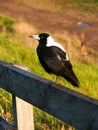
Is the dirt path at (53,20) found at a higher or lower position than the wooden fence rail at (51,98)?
lower

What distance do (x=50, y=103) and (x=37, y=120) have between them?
8.71 ft

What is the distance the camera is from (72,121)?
114 inches

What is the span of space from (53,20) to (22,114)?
2413cm

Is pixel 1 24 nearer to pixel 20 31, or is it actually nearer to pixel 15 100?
pixel 20 31

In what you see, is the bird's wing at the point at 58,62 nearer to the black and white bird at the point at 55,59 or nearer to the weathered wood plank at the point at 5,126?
the black and white bird at the point at 55,59

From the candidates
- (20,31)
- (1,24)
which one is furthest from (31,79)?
(1,24)

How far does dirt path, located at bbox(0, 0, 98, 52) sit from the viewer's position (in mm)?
22348

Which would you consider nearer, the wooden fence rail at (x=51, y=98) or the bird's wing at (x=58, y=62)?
the wooden fence rail at (x=51, y=98)

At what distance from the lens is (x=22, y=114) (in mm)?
3533

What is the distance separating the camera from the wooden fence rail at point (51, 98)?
2.79 m

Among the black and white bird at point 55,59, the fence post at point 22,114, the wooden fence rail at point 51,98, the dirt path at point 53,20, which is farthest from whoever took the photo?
the dirt path at point 53,20

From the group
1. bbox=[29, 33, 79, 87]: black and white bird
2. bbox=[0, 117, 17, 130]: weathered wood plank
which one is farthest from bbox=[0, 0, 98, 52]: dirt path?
bbox=[0, 117, 17, 130]: weathered wood plank

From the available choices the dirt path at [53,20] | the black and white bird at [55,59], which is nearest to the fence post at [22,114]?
the black and white bird at [55,59]

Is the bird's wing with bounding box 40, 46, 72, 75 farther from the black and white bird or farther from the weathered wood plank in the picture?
the weathered wood plank
